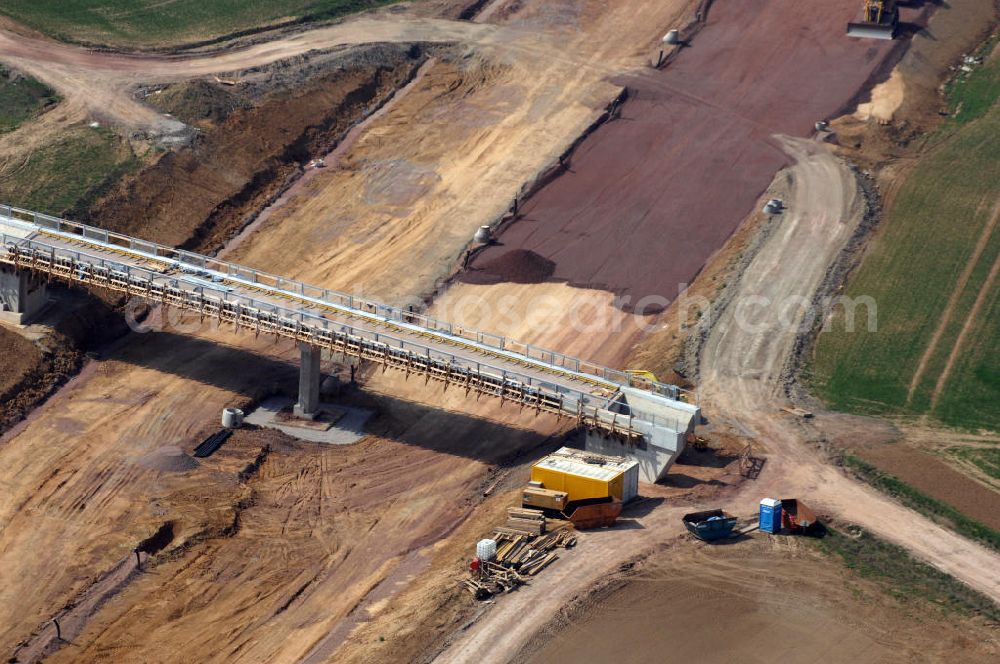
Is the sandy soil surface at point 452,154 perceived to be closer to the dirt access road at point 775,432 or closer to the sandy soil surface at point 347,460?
the sandy soil surface at point 347,460

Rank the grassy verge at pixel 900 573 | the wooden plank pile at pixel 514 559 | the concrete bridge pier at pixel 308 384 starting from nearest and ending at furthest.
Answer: the grassy verge at pixel 900 573, the wooden plank pile at pixel 514 559, the concrete bridge pier at pixel 308 384

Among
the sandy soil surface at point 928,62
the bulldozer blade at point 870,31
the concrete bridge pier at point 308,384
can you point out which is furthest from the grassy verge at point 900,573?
the bulldozer blade at point 870,31

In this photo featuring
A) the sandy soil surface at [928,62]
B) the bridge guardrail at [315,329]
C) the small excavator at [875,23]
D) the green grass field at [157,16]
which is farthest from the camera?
the small excavator at [875,23]

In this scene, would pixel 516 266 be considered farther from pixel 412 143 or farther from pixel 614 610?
pixel 614 610

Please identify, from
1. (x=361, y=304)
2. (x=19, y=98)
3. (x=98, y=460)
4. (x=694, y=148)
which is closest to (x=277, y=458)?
(x=98, y=460)

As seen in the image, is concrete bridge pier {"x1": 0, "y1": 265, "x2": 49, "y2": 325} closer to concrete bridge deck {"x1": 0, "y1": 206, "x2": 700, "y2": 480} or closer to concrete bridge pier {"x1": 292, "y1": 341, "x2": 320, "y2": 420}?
concrete bridge deck {"x1": 0, "y1": 206, "x2": 700, "y2": 480}

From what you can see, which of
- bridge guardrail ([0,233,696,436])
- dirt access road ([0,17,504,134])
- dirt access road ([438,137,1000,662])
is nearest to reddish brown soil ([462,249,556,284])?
dirt access road ([438,137,1000,662])

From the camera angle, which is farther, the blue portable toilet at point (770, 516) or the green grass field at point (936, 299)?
the green grass field at point (936, 299)

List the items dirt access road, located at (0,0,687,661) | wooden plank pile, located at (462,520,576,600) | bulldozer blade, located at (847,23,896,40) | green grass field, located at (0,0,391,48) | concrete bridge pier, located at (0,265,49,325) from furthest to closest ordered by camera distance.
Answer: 1. bulldozer blade, located at (847,23,896,40)
2. green grass field, located at (0,0,391,48)
3. concrete bridge pier, located at (0,265,49,325)
4. dirt access road, located at (0,0,687,661)
5. wooden plank pile, located at (462,520,576,600)

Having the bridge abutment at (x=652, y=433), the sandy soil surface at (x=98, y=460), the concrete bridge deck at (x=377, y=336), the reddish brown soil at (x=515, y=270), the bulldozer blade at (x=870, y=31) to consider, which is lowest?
the sandy soil surface at (x=98, y=460)
